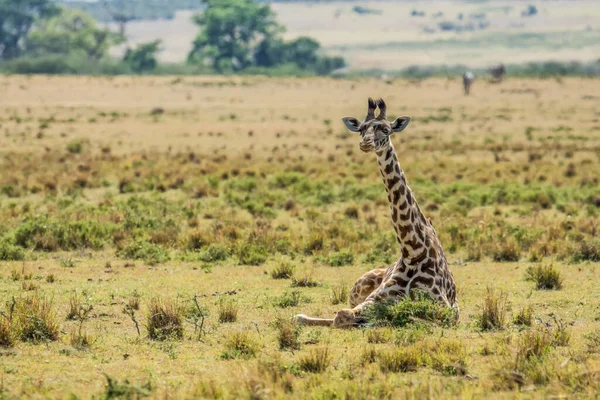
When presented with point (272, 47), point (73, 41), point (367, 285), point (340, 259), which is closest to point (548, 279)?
point (367, 285)

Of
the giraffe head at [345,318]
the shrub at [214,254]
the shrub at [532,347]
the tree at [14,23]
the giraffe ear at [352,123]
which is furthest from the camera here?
the tree at [14,23]

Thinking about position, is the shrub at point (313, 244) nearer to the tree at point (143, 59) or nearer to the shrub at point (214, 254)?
the shrub at point (214, 254)

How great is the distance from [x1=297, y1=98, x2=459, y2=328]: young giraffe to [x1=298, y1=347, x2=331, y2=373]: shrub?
1.69 meters

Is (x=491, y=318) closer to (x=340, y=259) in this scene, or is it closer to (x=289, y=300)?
(x=289, y=300)

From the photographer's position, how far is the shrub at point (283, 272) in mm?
15484

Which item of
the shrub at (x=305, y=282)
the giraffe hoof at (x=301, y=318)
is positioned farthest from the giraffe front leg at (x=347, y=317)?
the shrub at (x=305, y=282)

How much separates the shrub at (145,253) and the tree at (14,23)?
113 meters

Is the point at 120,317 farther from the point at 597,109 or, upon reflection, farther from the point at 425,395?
the point at 597,109

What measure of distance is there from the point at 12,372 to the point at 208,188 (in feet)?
54.0

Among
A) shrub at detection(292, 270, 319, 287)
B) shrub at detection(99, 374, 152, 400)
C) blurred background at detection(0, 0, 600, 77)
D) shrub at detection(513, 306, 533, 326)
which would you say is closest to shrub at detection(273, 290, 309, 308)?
shrub at detection(292, 270, 319, 287)

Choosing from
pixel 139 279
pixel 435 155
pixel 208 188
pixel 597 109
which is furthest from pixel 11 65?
pixel 139 279

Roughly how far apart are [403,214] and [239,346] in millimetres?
2310

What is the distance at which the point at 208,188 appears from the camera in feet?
85.0

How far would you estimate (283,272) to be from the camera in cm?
1552
